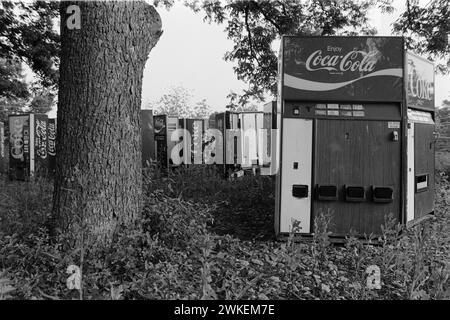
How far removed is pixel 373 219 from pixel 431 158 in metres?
2.23

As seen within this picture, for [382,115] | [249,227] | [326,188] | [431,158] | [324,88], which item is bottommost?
[249,227]

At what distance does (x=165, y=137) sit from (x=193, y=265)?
999 cm

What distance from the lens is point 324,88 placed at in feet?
16.6

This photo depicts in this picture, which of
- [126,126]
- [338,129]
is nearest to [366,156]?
[338,129]

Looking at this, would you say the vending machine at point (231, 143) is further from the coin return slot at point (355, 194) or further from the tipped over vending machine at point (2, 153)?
the tipped over vending machine at point (2, 153)

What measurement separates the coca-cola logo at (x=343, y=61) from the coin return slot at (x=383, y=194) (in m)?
1.54

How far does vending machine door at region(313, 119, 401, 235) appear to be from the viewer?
16.6 feet

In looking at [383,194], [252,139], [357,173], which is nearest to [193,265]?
[357,173]

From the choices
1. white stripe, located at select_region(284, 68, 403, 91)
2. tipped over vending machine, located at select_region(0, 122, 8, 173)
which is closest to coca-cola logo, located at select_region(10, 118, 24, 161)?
tipped over vending machine, located at select_region(0, 122, 8, 173)

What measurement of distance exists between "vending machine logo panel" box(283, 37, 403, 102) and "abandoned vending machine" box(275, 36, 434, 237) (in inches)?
0.5

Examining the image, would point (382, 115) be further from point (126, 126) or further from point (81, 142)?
point (81, 142)

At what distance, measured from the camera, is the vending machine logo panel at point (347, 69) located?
5.04 meters

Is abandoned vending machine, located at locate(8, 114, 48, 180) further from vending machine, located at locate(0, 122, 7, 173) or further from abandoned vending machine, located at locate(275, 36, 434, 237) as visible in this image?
abandoned vending machine, located at locate(275, 36, 434, 237)

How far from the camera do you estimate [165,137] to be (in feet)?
43.5
